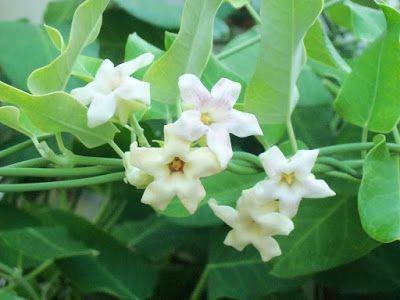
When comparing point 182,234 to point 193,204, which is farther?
point 182,234

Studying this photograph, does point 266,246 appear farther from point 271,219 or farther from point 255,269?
point 255,269

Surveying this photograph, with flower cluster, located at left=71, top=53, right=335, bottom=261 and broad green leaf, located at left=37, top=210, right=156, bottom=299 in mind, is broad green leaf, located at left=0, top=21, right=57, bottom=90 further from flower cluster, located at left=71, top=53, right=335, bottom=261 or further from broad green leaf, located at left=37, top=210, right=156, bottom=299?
flower cluster, located at left=71, top=53, right=335, bottom=261

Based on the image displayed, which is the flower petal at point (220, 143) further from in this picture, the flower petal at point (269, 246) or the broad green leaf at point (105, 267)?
the broad green leaf at point (105, 267)

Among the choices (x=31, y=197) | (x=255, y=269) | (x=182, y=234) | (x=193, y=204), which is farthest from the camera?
(x=31, y=197)

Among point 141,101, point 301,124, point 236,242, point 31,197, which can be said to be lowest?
point 31,197

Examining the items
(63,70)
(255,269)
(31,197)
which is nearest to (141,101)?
(63,70)

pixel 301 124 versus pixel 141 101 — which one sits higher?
pixel 141 101

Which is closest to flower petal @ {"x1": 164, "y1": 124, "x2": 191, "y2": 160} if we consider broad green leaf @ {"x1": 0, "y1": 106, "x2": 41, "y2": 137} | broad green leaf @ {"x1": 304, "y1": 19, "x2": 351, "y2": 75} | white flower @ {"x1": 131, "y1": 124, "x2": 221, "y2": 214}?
white flower @ {"x1": 131, "y1": 124, "x2": 221, "y2": 214}
